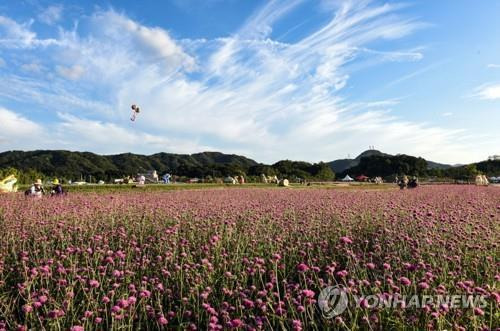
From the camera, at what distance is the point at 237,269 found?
3.68m

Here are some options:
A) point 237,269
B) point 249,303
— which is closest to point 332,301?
point 249,303

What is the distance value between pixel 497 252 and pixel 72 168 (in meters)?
203

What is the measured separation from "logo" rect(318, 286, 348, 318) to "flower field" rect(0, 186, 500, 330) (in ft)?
0.23

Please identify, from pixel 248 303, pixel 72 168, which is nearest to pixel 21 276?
pixel 248 303

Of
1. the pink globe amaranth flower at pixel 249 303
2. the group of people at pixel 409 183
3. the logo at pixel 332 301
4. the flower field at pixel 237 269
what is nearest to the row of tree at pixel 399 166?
the group of people at pixel 409 183

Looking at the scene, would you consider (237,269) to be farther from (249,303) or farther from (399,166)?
(399,166)

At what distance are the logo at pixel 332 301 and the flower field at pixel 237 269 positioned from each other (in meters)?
0.07

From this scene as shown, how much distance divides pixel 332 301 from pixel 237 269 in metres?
1.15

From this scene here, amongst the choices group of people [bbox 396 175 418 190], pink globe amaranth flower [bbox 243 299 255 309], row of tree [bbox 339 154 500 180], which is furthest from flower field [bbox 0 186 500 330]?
row of tree [bbox 339 154 500 180]

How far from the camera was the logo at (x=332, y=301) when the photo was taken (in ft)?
8.28

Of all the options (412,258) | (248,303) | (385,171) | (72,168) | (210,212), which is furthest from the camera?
(72,168)

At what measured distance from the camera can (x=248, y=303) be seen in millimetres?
2537

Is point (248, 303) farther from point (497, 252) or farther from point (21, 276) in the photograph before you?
point (497, 252)

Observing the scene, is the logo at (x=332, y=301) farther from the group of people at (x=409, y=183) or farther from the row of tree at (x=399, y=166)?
the row of tree at (x=399, y=166)
